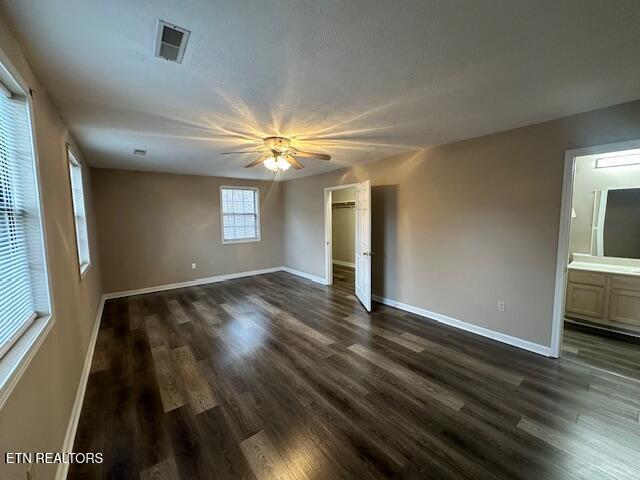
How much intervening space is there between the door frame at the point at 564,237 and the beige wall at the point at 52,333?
3955 mm

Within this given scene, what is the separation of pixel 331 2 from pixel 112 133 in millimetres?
2882

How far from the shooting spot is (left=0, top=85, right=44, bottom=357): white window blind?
1252 mm

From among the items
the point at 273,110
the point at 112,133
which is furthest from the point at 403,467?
the point at 112,133

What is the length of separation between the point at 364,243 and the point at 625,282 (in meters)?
3.18

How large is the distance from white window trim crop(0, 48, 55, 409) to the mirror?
18.6ft

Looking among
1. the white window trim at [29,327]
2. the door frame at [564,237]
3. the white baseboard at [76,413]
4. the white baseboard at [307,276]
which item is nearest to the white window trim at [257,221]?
the white baseboard at [307,276]

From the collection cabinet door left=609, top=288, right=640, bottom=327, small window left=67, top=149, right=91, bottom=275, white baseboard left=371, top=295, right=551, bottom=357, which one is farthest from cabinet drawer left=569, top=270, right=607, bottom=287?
small window left=67, top=149, right=91, bottom=275

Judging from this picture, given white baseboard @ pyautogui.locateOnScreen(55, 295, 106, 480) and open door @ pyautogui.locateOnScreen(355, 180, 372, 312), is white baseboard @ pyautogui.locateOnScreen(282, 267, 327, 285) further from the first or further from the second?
white baseboard @ pyautogui.locateOnScreen(55, 295, 106, 480)

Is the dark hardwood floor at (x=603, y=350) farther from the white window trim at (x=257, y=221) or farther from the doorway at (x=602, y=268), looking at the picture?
the white window trim at (x=257, y=221)

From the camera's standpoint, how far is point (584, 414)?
6.49 ft

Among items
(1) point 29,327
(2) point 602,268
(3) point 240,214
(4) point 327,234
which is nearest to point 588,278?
(2) point 602,268

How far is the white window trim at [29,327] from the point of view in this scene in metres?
1.07

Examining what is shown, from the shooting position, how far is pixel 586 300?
340cm

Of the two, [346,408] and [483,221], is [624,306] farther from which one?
[346,408]
